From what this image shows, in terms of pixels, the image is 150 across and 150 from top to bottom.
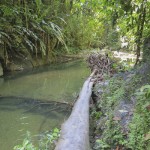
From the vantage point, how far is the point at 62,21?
10.3 meters

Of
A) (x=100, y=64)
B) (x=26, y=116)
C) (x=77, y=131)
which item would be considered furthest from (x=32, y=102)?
(x=77, y=131)

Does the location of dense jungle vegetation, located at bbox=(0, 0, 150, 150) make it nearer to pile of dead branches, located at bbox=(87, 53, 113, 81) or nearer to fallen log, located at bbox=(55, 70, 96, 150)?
fallen log, located at bbox=(55, 70, 96, 150)

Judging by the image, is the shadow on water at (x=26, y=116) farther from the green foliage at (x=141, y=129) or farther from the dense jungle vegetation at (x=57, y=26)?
the dense jungle vegetation at (x=57, y=26)

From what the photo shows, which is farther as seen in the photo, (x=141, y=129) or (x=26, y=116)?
(x=26, y=116)

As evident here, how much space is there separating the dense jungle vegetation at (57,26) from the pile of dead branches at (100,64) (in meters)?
0.37

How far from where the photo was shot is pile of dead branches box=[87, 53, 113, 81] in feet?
15.6

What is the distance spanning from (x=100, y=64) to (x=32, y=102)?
5.74 feet

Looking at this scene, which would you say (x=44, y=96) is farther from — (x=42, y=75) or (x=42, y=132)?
(x=42, y=75)

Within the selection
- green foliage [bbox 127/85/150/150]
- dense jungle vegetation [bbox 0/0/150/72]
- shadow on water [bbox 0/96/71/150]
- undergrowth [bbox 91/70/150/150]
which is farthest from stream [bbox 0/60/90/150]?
green foliage [bbox 127/85/150/150]

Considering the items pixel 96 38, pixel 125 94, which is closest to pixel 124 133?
pixel 125 94

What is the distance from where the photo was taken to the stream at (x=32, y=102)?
326 centimetres

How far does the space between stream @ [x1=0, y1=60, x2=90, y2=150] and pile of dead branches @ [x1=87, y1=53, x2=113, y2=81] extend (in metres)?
0.63

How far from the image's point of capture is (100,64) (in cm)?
529

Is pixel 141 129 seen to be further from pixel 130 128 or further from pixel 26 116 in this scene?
pixel 26 116
